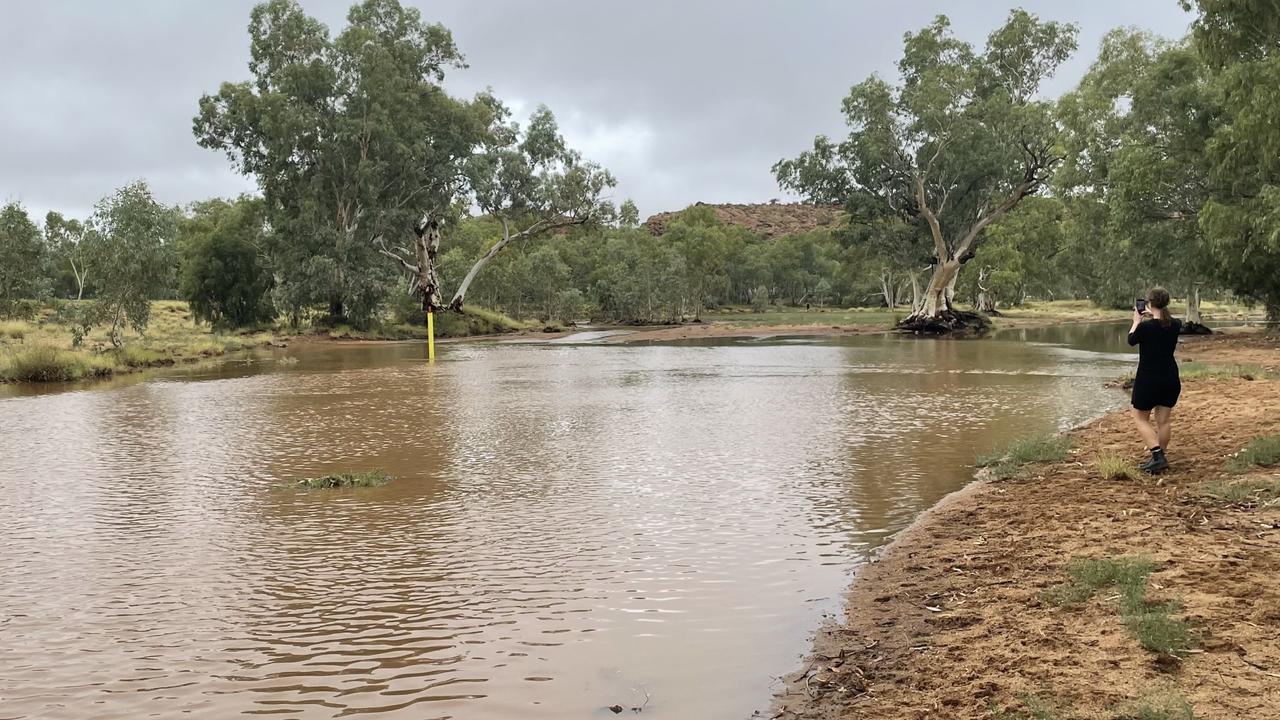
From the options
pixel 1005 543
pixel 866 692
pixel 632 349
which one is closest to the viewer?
pixel 866 692

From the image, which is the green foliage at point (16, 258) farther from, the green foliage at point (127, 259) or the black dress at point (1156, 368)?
the black dress at point (1156, 368)

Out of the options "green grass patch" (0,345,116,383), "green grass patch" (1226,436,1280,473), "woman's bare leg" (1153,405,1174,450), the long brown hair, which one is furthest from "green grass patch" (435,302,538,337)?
"green grass patch" (1226,436,1280,473)

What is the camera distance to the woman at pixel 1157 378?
898 cm

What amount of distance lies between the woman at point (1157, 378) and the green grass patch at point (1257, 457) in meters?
0.63

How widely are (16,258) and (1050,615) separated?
52.7 m

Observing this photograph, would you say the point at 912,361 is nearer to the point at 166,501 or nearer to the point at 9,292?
the point at 166,501

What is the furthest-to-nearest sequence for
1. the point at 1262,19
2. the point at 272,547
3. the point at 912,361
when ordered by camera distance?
the point at 912,361 < the point at 1262,19 < the point at 272,547

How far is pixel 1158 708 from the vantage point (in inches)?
148

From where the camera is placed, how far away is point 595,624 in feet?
18.8

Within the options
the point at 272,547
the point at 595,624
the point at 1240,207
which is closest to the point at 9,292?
the point at 272,547

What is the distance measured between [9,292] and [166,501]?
Answer: 4473 centimetres

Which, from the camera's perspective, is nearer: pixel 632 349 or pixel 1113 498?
pixel 1113 498

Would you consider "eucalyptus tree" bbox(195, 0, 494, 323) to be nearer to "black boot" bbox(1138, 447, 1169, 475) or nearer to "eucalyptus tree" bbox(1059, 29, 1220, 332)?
"eucalyptus tree" bbox(1059, 29, 1220, 332)

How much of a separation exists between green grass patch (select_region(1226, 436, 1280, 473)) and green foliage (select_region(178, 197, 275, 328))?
2008 inches
